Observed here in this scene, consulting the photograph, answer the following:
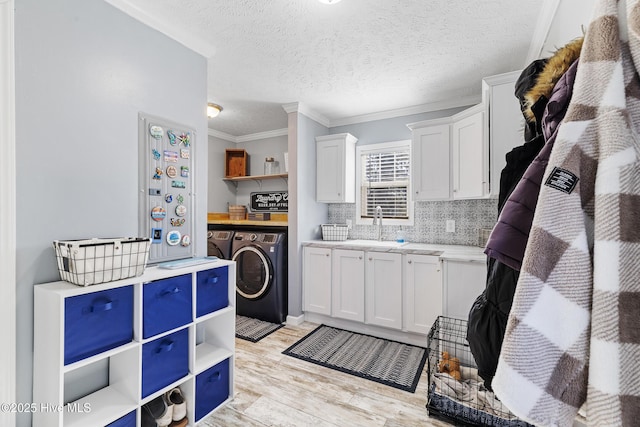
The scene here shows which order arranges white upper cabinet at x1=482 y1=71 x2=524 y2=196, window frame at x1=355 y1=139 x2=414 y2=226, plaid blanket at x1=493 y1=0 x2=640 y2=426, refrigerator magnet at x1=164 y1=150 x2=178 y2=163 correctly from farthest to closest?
window frame at x1=355 y1=139 x2=414 y2=226, white upper cabinet at x1=482 y1=71 x2=524 y2=196, refrigerator magnet at x1=164 y1=150 x2=178 y2=163, plaid blanket at x1=493 y1=0 x2=640 y2=426

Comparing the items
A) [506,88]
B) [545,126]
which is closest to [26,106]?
[545,126]

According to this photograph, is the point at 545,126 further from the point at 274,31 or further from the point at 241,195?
the point at 241,195

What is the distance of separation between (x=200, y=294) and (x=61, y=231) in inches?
30.6

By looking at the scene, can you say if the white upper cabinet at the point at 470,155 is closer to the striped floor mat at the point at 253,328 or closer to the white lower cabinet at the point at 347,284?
the white lower cabinet at the point at 347,284

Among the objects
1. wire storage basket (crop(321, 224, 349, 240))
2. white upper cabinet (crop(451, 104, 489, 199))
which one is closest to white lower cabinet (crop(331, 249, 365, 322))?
wire storage basket (crop(321, 224, 349, 240))

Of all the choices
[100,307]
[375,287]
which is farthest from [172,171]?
[375,287]

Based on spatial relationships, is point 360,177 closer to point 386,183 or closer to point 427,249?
point 386,183

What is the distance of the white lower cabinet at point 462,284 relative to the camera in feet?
7.60

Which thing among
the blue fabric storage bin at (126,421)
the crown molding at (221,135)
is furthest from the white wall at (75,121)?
the crown molding at (221,135)

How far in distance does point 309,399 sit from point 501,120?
2.44 m

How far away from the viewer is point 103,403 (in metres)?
1.50

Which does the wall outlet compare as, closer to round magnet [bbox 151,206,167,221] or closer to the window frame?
the window frame

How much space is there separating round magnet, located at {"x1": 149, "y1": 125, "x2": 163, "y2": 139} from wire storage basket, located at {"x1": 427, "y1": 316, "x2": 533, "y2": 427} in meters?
2.27

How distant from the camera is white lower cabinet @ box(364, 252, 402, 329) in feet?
9.62
